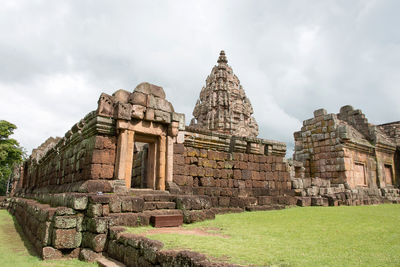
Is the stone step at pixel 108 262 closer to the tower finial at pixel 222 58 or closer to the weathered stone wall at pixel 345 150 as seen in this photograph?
the weathered stone wall at pixel 345 150

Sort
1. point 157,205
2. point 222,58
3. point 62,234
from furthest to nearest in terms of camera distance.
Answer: point 222,58, point 157,205, point 62,234

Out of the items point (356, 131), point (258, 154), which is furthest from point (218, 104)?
point (258, 154)

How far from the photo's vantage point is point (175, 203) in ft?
21.3

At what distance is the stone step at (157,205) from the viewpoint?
19.7 ft

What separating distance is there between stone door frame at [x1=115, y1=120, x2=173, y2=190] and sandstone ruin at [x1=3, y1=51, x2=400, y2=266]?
27mm

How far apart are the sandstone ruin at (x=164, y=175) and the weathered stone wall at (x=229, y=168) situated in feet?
0.12

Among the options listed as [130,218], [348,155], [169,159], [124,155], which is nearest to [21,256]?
[130,218]

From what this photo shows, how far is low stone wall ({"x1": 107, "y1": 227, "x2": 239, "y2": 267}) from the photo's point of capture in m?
2.73

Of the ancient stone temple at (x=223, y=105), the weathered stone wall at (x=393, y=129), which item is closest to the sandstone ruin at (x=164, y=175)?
the weathered stone wall at (x=393, y=129)

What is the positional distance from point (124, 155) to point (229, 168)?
13.2 ft

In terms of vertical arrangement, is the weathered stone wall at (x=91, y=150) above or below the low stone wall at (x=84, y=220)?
above

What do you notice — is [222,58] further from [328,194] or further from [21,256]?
[21,256]

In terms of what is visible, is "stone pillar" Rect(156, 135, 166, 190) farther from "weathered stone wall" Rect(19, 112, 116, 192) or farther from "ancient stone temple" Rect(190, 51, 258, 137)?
"ancient stone temple" Rect(190, 51, 258, 137)

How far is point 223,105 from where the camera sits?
93.4 ft
